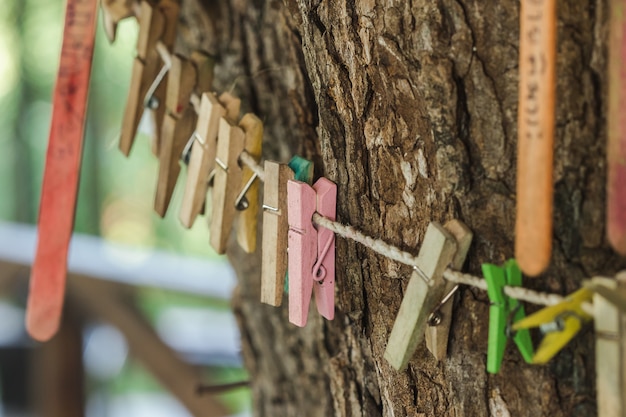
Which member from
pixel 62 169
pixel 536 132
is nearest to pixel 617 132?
pixel 536 132

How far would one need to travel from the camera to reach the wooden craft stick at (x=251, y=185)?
99 cm

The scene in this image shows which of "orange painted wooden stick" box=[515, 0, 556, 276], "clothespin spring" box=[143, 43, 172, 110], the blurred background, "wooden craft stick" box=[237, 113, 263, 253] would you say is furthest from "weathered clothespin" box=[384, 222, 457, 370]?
the blurred background

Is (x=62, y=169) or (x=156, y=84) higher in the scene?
(x=156, y=84)

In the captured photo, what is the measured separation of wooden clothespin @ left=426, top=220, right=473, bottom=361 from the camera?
79 cm

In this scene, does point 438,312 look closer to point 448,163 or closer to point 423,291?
point 423,291

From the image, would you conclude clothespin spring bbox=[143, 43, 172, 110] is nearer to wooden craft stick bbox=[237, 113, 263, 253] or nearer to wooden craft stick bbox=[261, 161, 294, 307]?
wooden craft stick bbox=[237, 113, 263, 253]

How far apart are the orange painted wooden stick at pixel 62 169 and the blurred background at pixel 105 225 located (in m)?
1.52

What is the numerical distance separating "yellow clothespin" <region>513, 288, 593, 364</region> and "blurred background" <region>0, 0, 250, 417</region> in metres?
2.12

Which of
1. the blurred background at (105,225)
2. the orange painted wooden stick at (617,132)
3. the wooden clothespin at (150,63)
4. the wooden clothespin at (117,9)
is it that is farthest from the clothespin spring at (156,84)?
the blurred background at (105,225)

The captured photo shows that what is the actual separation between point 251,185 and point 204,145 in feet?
0.27

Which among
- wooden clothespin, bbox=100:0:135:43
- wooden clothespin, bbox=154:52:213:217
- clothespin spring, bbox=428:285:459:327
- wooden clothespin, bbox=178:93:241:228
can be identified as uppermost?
wooden clothespin, bbox=100:0:135:43

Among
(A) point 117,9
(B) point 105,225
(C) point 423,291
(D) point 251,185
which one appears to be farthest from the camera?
(B) point 105,225

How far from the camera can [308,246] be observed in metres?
0.90

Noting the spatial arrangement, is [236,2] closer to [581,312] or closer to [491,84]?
[491,84]
